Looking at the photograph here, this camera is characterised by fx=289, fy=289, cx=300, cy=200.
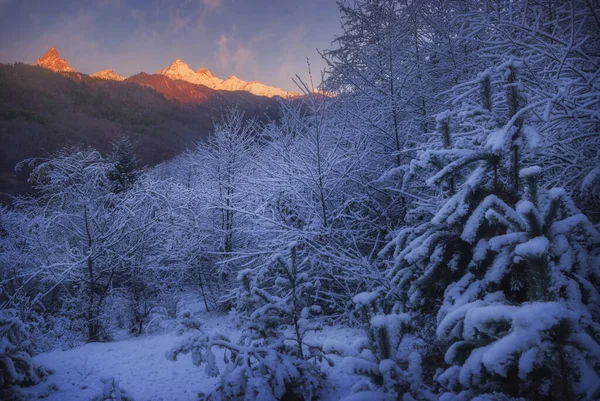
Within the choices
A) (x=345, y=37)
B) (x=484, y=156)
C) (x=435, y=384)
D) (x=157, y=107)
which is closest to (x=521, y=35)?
(x=484, y=156)

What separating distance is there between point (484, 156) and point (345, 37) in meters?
8.43

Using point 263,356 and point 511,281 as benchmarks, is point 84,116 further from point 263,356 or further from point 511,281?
point 511,281

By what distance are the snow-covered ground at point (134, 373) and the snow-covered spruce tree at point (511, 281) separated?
1.93 metres

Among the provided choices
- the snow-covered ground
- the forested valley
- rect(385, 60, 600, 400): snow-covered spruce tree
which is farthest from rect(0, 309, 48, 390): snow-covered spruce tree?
rect(385, 60, 600, 400): snow-covered spruce tree

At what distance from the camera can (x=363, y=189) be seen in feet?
21.8

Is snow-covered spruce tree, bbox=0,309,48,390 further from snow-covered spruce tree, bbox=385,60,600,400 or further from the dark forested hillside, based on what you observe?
the dark forested hillside

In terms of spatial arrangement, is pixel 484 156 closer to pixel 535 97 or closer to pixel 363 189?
pixel 535 97

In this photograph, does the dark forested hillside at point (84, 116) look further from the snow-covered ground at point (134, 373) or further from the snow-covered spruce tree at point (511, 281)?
the snow-covered spruce tree at point (511, 281)

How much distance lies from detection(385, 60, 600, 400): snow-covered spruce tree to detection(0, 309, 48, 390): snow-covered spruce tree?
5.19 metres

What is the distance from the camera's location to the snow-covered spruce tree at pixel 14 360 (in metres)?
3.83

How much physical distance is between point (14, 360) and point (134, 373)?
193 centimetres

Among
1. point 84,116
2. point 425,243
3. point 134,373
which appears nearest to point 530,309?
point 425,243

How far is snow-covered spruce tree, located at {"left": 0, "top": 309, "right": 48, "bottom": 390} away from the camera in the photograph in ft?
12.6

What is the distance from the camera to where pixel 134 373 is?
5.50m
